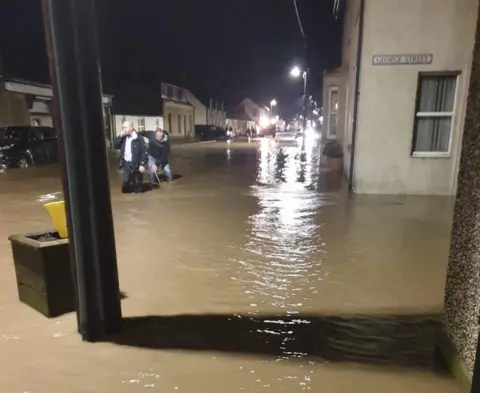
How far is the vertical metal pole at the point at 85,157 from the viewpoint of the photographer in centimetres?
301

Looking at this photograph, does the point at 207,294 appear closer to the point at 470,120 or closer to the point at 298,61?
the point at 470,120

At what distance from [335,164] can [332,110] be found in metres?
3.94

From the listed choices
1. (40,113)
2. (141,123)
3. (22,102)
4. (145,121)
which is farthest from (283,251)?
(145,121)

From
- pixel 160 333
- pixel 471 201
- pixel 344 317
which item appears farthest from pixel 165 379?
Result: pixel 471 201

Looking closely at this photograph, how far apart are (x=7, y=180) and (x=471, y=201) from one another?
13.2 m

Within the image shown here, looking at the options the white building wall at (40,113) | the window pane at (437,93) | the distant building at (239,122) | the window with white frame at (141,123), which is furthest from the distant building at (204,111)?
the window pane at (437,93)

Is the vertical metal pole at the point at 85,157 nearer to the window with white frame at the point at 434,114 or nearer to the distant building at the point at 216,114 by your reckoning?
the window with white frame at the point at 434,114

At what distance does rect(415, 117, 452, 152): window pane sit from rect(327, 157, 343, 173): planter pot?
5.22 metres

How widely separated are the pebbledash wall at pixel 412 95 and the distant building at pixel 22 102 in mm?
13660

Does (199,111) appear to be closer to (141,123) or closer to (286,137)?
(286,137)

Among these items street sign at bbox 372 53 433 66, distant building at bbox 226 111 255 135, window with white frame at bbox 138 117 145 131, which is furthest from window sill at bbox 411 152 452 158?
distant building at bbox 226 111 255 135

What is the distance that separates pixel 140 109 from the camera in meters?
39.0

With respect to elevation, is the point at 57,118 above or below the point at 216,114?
below

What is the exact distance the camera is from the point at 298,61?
29.1 meters
